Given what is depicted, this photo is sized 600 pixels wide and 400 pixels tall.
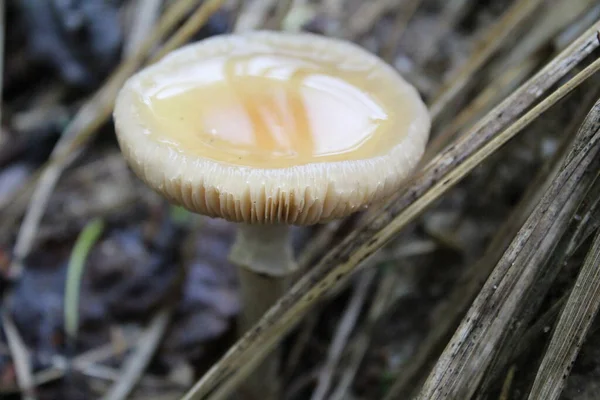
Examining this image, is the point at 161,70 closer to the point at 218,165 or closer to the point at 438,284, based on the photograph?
the point at 218,165

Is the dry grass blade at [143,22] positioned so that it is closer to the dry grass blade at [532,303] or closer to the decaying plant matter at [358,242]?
the decaying plant matter at [358,242]

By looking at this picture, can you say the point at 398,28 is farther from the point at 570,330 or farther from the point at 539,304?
the point at 570,330

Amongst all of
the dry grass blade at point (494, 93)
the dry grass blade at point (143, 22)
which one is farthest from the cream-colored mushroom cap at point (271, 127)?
the dry grass blade at point (143, 22)

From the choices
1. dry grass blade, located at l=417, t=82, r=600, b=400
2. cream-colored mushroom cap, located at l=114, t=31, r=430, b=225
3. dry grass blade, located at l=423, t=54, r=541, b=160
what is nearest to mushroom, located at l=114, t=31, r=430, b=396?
cream-colored mushroom cap, located at l=114, t=31, r=430, b=225

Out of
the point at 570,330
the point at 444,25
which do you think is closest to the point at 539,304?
the point at 570,330

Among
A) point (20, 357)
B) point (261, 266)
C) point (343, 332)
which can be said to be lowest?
point (20, 357)

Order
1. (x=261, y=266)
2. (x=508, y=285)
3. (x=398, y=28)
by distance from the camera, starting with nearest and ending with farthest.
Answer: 1. (x=508, y=285)
2. (x=261, y=266)
3. (x=398, y=28)

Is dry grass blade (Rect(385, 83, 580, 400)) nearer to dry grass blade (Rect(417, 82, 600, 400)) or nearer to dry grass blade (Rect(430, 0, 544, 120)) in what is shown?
dry grass blade (Rect(417, 82, 600, 400))
